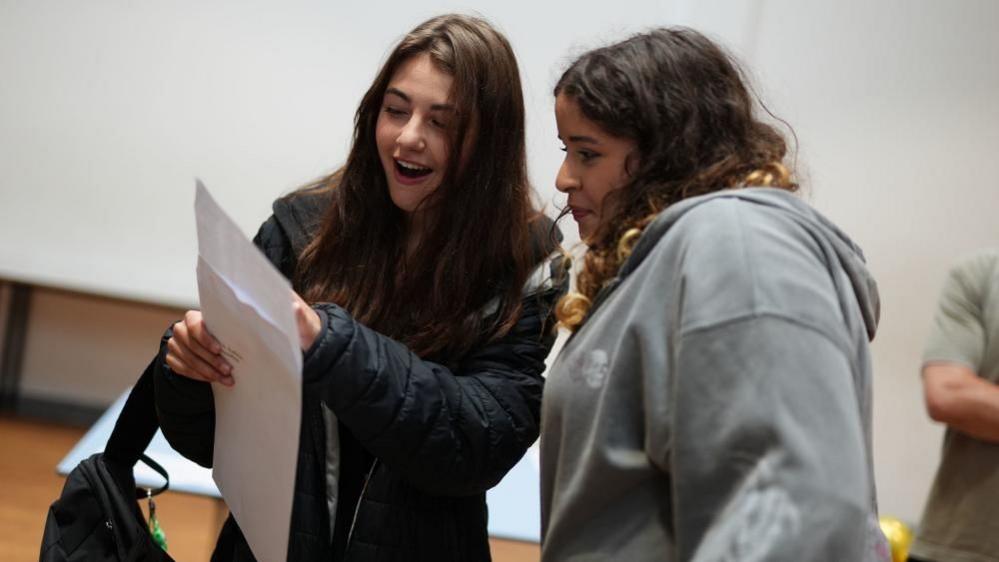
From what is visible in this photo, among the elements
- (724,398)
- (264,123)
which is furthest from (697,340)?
(264,123)

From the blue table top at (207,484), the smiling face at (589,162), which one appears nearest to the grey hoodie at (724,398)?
the smiling face at (589,162)

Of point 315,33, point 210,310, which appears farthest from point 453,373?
point 315,33

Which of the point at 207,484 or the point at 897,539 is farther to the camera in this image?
the point at 897,539

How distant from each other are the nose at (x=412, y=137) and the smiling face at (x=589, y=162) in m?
0.31

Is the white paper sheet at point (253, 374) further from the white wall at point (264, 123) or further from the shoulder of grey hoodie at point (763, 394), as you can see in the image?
the white wall at point (264, 123)

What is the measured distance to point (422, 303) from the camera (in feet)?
4.56

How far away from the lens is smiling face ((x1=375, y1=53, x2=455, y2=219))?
1.36 m

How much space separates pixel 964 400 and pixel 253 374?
1.44 meters

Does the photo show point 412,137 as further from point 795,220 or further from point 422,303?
point 795,220

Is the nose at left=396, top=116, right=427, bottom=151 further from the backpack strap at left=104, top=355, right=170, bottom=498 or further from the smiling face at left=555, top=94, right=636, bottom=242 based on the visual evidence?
the backpack strap at left=104, top=355, right=170, bottom=498

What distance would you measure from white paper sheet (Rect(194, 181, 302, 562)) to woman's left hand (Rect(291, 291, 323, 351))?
2.0 inches

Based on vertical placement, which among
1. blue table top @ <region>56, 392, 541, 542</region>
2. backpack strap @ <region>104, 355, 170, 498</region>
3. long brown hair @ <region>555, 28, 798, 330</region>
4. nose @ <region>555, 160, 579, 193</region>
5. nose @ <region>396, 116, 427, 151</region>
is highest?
long brown hair @ <region>555, 28, 798, 330</region>

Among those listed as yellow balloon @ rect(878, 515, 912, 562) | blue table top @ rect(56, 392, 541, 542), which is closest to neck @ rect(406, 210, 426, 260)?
blue table top @ rect(56, 392, 541, 542)

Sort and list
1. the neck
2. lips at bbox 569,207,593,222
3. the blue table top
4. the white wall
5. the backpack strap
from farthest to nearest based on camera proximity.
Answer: the white wall < the blue table top < the neck < the backpack strap < lips at bbox 569,207,593,222
